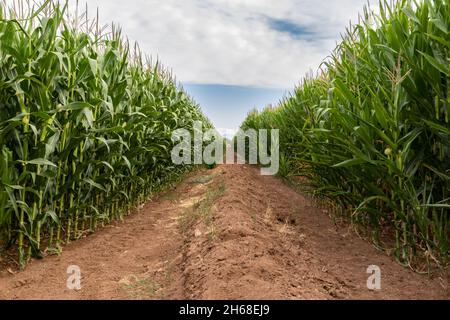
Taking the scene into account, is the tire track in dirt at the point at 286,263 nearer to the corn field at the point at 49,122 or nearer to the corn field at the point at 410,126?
the corn field at the point at 410,126

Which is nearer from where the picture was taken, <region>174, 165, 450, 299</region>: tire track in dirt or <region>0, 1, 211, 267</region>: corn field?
<region>174, 165, 450, 299</region>: tire track in dirt

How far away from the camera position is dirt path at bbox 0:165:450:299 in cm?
246

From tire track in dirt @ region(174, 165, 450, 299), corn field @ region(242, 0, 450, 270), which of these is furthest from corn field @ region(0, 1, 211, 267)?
corn field @ region(242, 0, 450, 270)

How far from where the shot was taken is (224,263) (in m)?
2.62

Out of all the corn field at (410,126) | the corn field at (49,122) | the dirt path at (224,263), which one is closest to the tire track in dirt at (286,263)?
the dirt path at (224,263)

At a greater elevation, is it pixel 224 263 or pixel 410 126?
pixel 410 126

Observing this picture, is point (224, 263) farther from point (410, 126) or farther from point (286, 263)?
point (410, 126)

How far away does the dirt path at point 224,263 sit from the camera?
246 cm

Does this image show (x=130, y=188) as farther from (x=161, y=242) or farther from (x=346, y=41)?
(x=346, y=41)

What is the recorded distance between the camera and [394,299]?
2477mm

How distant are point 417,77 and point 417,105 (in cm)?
19

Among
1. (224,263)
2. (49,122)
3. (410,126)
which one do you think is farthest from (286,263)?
(49,122)

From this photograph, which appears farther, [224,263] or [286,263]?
[286,263]

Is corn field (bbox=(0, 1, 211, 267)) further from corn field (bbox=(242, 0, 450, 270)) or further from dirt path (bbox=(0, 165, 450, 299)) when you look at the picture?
corn field (bbox=(242, 0, 450, 270))
